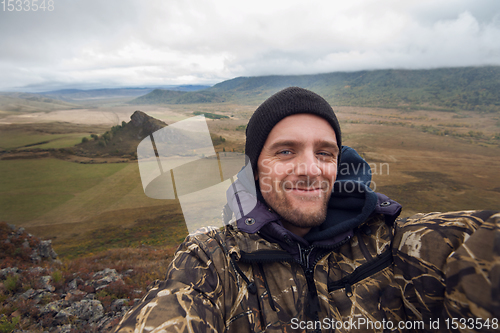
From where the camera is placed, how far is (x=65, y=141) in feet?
126

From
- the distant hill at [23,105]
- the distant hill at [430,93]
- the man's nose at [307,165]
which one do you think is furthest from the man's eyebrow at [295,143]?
the distant hill at [430,93]

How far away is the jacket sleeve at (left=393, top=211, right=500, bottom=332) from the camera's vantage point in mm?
1015

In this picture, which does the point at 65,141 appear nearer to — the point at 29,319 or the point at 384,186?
Answer: the point at 29,319

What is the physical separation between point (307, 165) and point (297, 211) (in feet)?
1.48

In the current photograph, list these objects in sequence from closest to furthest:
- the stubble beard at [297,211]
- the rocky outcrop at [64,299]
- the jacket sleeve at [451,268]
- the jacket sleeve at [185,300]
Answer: the jacket sleeve at [451,268] < the jacket sleeve at [185,300] < the stubble beard at [297,211] < the rocky outcrop at [64,299]

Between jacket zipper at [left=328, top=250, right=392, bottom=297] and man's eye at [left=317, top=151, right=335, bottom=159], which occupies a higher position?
man's eye at [left=317, top=151, right=335, bottom=159]

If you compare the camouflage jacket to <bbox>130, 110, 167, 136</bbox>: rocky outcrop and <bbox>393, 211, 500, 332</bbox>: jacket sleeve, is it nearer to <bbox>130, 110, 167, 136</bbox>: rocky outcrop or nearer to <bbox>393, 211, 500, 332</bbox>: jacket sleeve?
<bbox>393, 211, 500, 332</bbox>: jacket sleeve

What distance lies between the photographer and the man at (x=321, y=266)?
116cm

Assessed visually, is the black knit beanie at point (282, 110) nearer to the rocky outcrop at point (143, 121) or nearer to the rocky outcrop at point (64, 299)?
the rocky outcrop at point (64, 299)

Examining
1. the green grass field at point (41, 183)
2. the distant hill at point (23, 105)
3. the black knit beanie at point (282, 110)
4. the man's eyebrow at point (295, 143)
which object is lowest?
the green grass field at point (41, 183)

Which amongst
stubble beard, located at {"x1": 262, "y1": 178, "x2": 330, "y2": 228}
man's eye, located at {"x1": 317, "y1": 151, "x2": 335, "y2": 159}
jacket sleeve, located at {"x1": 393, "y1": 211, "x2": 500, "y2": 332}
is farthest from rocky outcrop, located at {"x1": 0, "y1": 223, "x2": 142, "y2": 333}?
jacket sleeve, located at {"x1": 393, "y1": 211, "x2": 500, "y2": 332}

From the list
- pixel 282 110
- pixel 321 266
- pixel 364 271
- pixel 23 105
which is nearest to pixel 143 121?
pixel 282 110

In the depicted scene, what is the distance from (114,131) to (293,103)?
44.7m

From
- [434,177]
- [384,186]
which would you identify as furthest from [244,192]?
[434,177]
